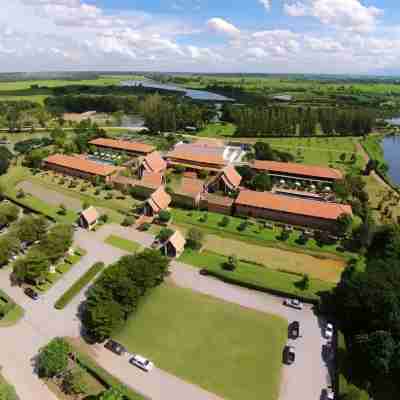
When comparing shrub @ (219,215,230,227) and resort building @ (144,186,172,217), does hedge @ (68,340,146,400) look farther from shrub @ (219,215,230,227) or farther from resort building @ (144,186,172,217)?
shrub @ (219,215,230,227)

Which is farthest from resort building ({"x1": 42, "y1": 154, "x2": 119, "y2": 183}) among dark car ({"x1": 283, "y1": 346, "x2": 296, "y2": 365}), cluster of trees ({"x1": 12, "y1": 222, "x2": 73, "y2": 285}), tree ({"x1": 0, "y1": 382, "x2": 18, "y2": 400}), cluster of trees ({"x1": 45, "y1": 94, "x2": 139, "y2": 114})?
cluster of trees ({"x1": 45, "y1": 94, "x2": 139, "y2": 114})

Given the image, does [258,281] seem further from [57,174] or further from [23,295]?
[57,174]

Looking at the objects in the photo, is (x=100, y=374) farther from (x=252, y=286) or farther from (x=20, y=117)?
(x=20, y=117)

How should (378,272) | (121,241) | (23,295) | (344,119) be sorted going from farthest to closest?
(344,119) → (121,241) → (23,295) → (378,272)

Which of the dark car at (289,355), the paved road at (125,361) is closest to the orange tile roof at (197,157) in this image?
the paved road at (125,361)

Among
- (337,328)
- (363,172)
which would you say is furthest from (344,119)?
(337,328)

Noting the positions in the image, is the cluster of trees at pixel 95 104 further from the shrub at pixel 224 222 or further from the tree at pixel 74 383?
the tree at pixel 74 383
